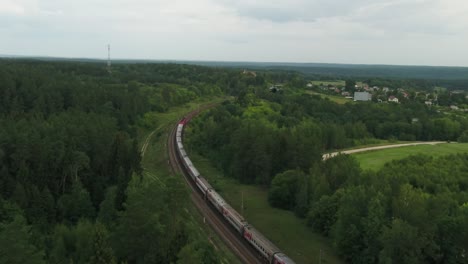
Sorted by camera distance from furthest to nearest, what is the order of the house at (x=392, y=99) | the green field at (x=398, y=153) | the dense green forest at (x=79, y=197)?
1. the house at (x=392, y=99)
2. the green field at (x=398, y=153)
3. the dense green forest at (x=79, y=197)

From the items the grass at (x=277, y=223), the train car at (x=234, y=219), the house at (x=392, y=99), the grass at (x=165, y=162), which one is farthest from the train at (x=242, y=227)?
the house at (x=392, y=99)

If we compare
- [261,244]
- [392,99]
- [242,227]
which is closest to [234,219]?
[242,227]

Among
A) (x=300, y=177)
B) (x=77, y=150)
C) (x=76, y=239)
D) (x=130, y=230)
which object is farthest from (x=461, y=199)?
(x=77, y=150)

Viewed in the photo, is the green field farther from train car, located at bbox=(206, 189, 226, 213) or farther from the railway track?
the railway track

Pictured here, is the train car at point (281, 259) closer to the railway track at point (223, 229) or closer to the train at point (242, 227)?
the train at point (242, 227)

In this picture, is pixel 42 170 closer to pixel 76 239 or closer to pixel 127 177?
pixel 127 177
